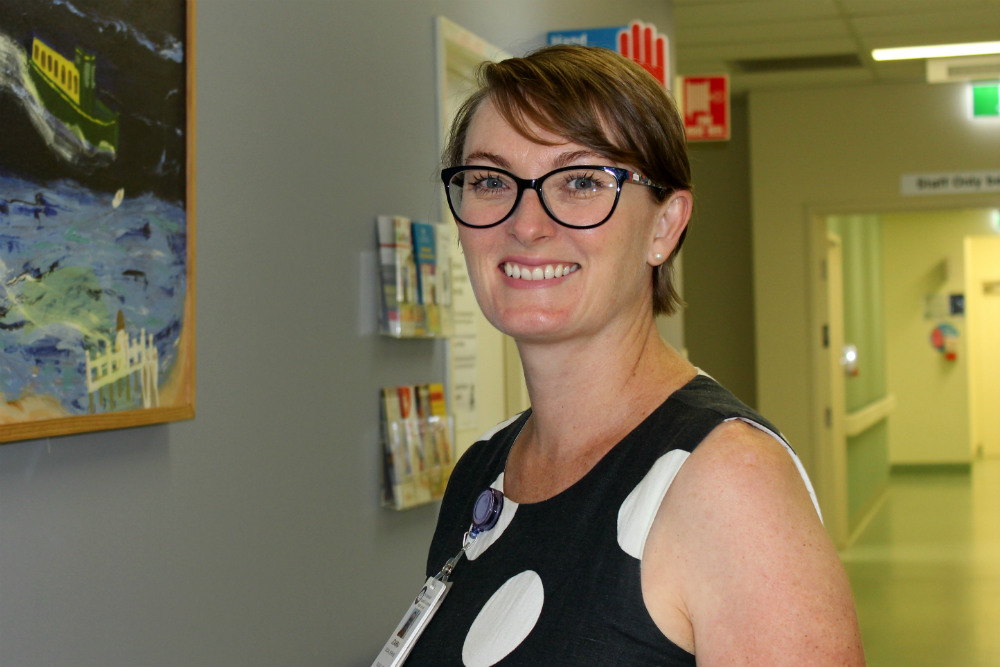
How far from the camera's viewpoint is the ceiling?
19.9 ft

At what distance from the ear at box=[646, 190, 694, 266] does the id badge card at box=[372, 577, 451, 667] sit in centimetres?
50

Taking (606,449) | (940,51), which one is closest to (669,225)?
(606,449)

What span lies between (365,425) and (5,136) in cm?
139

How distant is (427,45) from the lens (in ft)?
10.6

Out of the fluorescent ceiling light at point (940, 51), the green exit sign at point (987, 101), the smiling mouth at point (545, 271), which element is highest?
the fluorescent ceiling light at point (940, 51)

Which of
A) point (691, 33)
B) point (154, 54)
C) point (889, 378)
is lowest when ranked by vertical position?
point (889, 378)

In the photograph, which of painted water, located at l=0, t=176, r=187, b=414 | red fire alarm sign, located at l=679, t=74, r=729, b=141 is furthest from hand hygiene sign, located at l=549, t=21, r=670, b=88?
painted water, located at l=0, t=176, r=187, b=414

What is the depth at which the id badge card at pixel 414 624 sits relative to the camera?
127 centimetres

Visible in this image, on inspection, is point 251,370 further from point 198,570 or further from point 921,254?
point 921,254

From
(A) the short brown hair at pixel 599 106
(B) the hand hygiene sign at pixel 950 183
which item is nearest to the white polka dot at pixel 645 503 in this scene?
(A) the short brown hair at pixel 599 106

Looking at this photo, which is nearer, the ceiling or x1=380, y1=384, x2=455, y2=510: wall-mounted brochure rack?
x1=380, y1=384, x2=455, y2=510: wall-mounted brochure rack

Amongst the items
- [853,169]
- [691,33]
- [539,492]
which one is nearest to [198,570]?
[539,492]

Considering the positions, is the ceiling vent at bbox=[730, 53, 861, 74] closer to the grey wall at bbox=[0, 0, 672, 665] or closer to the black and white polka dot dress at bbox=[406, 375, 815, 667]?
the grey wall at bbox=[0, 0, 672, 665]

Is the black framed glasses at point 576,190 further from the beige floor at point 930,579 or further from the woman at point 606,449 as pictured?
the beige floor at point 930,579
